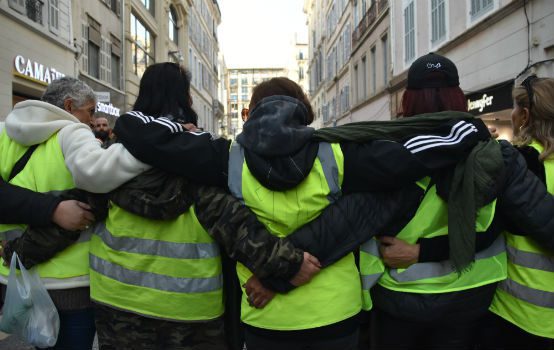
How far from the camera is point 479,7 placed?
36.6ft

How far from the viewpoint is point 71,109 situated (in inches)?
91.8

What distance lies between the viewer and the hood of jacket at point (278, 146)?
1605 mm

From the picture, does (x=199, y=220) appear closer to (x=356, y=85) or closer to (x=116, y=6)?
(x=116, y=6)

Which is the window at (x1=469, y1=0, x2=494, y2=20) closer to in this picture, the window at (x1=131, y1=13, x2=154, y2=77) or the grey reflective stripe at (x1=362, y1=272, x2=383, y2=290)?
the grey reflective stripe at (x1=362, y1=272, x2=383, y2=290)

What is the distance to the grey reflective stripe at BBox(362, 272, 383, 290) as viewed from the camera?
72.2 inches

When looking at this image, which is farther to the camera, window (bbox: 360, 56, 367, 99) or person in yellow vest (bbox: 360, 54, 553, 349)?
window (bbox: 360, 56, 367, 99)

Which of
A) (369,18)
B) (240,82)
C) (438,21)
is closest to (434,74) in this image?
(438,21)

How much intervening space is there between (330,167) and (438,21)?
1373cm

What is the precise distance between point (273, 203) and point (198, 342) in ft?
2.42

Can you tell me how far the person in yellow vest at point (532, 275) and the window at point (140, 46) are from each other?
62.3 ft

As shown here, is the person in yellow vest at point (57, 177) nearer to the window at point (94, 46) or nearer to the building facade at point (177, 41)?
the building facade at point (177, 41)

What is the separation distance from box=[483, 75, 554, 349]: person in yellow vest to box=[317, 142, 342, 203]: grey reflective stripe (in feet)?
2.75

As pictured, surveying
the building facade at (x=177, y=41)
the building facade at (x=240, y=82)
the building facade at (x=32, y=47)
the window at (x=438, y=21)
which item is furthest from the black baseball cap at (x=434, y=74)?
the building facade at (x=240, y=82)

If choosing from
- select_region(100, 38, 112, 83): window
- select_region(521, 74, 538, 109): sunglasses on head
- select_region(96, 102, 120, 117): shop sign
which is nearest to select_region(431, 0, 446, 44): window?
select_region(96, 102, 120, 117): shop sign
